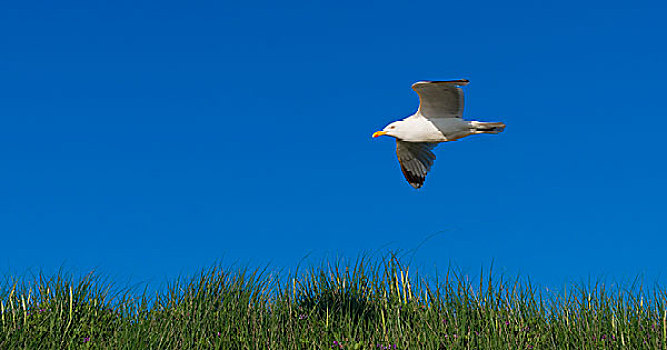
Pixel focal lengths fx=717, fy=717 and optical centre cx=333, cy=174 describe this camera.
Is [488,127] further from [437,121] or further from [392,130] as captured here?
[392,130]

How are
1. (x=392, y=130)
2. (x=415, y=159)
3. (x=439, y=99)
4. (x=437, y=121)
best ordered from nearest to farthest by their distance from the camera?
(x=439, y=99) < (x=437, y=121) < (x=392, y=130) < (x=415, y=159)

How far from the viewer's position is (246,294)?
1101 cm

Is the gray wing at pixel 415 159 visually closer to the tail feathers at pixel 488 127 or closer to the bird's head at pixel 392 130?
the bird's head at pixel 392 130

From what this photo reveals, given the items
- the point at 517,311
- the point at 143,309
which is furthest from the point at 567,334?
the point at 143,309

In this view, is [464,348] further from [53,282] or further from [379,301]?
[53,282]

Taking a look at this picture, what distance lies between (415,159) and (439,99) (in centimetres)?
205

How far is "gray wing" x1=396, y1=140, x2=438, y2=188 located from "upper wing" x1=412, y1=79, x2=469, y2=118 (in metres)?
1.57

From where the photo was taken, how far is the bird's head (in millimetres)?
10344

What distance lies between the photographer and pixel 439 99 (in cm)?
976

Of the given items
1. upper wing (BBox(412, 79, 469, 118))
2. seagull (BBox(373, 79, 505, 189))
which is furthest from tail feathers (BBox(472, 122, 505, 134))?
upper wing (BBox(412, 79, 469, 118))

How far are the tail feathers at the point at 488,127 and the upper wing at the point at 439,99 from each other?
29cm

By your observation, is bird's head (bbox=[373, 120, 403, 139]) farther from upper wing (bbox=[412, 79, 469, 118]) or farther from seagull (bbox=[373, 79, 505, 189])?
upper wing (bbox=[412, 79, 469, 118])

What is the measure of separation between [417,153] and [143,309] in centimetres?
495

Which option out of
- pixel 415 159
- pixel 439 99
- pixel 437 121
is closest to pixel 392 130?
pixel 437 121
